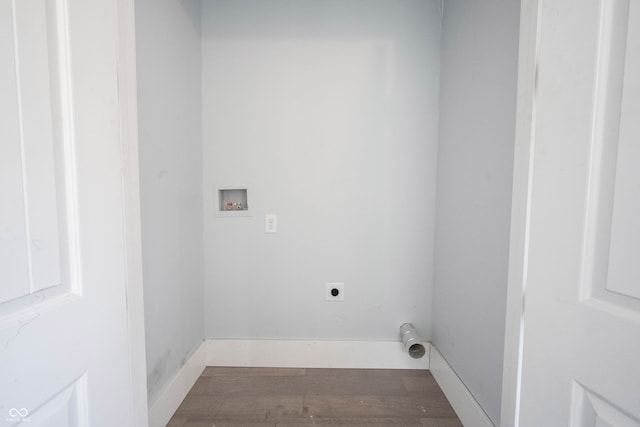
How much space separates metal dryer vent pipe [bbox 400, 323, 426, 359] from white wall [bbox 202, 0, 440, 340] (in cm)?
7

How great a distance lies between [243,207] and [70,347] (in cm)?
117

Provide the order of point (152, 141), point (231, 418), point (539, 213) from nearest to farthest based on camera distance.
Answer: point (539, 213)
point (152, 141)
point (231, 418)

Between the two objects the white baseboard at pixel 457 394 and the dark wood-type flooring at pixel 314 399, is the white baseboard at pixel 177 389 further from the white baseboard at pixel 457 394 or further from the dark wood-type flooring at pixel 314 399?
the white baseboard at pixel 457 394

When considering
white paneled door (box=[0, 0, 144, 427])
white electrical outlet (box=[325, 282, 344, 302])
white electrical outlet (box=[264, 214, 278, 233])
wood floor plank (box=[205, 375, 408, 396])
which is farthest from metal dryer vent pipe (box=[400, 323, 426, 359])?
white paneled door (box=[0, 0, 144, 427])

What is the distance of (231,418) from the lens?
4.03 feet

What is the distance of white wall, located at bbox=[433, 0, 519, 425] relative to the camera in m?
1.02

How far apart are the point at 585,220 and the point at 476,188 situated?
0.74 meters

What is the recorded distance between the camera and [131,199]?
696mm

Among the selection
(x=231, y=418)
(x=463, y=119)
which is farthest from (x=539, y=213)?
(x=231, y=418)

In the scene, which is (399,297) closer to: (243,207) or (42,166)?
(243,207)

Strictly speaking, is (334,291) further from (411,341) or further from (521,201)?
(521,201)

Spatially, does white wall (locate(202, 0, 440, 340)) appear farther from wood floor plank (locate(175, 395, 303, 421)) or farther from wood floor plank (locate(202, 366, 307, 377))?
wood floor plank (locate(175, 395, 303, 421))

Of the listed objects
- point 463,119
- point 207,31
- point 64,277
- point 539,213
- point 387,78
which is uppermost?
point 207,31

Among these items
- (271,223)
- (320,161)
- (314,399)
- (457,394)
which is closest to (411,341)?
(457,394)
